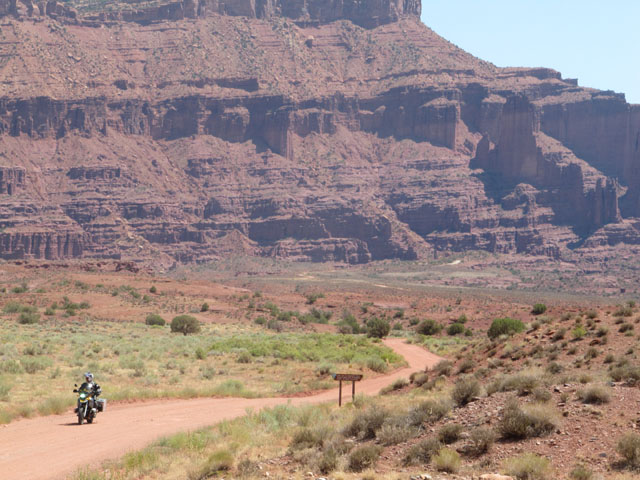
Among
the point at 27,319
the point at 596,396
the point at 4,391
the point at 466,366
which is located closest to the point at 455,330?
the point at 27,319

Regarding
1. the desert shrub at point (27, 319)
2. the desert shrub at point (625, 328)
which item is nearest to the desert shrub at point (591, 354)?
the desert shrub at point (625, 328)

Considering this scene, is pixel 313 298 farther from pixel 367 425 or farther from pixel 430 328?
pixel 367 425

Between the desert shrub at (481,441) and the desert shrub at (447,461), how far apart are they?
44 centimetres

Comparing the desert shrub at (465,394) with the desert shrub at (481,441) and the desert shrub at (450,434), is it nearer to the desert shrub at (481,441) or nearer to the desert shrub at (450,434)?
the desert shrub at (450,434)

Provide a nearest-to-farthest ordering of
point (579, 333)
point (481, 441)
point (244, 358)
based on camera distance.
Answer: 1. point (481, 441)
2. point (579, 333)
3. point (244, 358)

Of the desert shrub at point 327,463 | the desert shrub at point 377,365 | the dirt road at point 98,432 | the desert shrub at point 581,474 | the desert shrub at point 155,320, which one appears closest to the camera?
the desert shrub at point 581,474

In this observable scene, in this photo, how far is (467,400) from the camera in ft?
63.9

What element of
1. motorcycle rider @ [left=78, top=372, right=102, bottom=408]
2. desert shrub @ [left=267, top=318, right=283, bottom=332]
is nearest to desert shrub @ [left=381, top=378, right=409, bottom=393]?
motorcycle rider @ [left=78, top=372, right=102, bottom=408]

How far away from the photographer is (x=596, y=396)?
17125 millimetres

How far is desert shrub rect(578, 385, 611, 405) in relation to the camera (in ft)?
56.1

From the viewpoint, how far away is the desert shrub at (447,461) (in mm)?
15391

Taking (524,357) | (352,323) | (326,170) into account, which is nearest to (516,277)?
(326,170)

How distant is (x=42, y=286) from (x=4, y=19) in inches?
4574

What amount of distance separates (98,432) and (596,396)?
37.7ft
